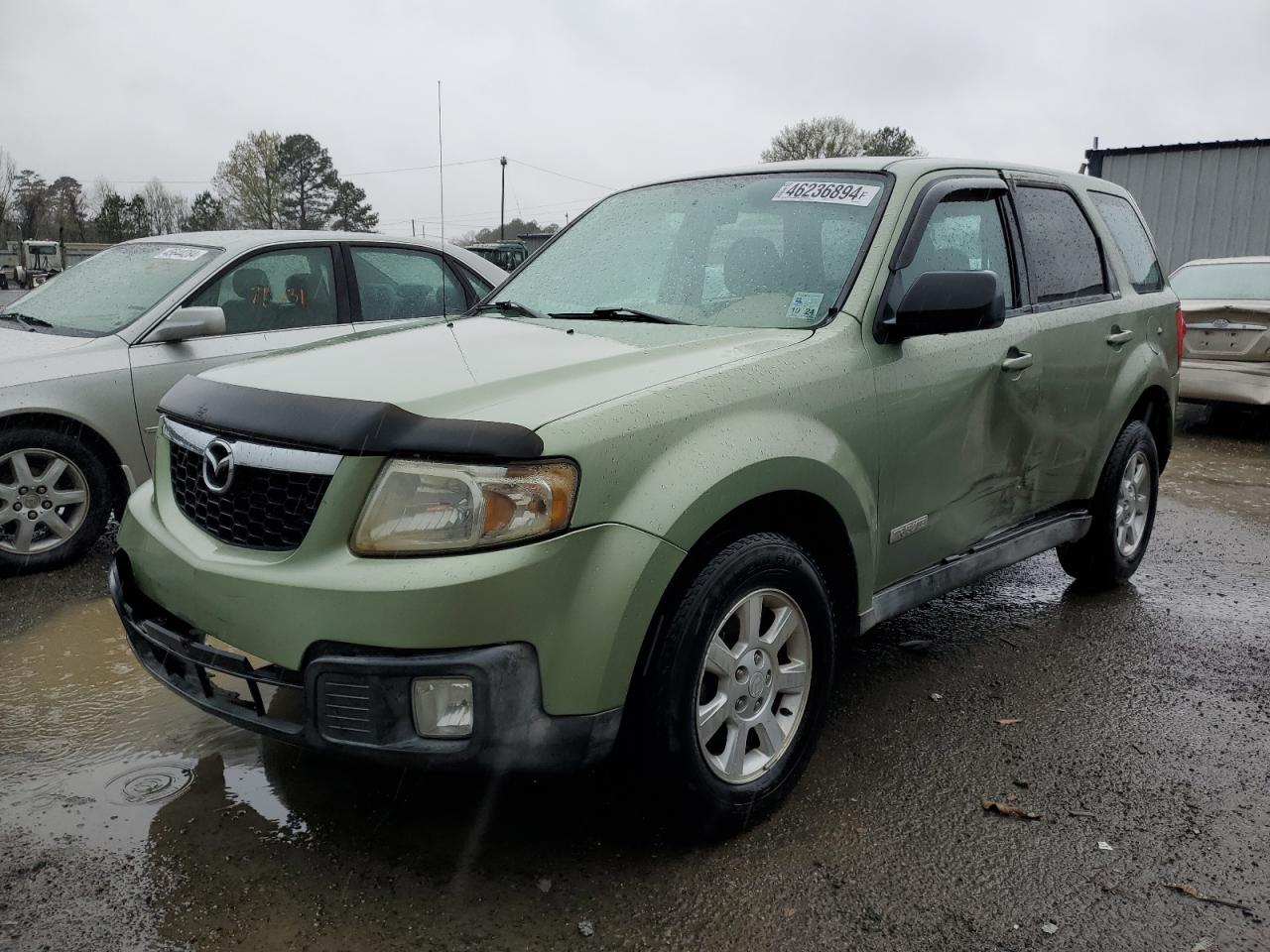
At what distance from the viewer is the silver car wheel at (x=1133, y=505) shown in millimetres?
4586

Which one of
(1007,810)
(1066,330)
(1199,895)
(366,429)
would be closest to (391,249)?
(1066,330)

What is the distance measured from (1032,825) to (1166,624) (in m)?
2.04

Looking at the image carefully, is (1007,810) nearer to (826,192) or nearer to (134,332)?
(826,192)

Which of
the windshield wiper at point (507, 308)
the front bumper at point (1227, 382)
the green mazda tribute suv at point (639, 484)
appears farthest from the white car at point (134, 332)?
the front bumper at point (1227, 382)

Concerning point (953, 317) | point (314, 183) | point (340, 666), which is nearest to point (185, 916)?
point (340, 666)

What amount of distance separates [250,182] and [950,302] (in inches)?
2544

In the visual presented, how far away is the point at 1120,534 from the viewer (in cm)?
466

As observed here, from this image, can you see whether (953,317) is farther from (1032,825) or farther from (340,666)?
(340,666)

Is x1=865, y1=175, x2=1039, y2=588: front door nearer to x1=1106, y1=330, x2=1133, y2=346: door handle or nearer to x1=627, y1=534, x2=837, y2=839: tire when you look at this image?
x1=627, y1=534, x2=837, y2=839: tire

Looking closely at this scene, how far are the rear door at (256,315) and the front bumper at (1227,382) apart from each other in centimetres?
729

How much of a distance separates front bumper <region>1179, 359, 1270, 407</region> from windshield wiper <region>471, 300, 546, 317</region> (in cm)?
744

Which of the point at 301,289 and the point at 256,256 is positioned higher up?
the point at 256,256

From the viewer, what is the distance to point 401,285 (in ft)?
19.6

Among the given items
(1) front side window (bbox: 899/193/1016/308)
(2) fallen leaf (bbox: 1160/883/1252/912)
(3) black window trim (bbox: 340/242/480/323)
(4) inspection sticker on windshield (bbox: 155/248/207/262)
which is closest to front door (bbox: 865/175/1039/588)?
(1) front side window (bbox: 899/193/1016/308)
